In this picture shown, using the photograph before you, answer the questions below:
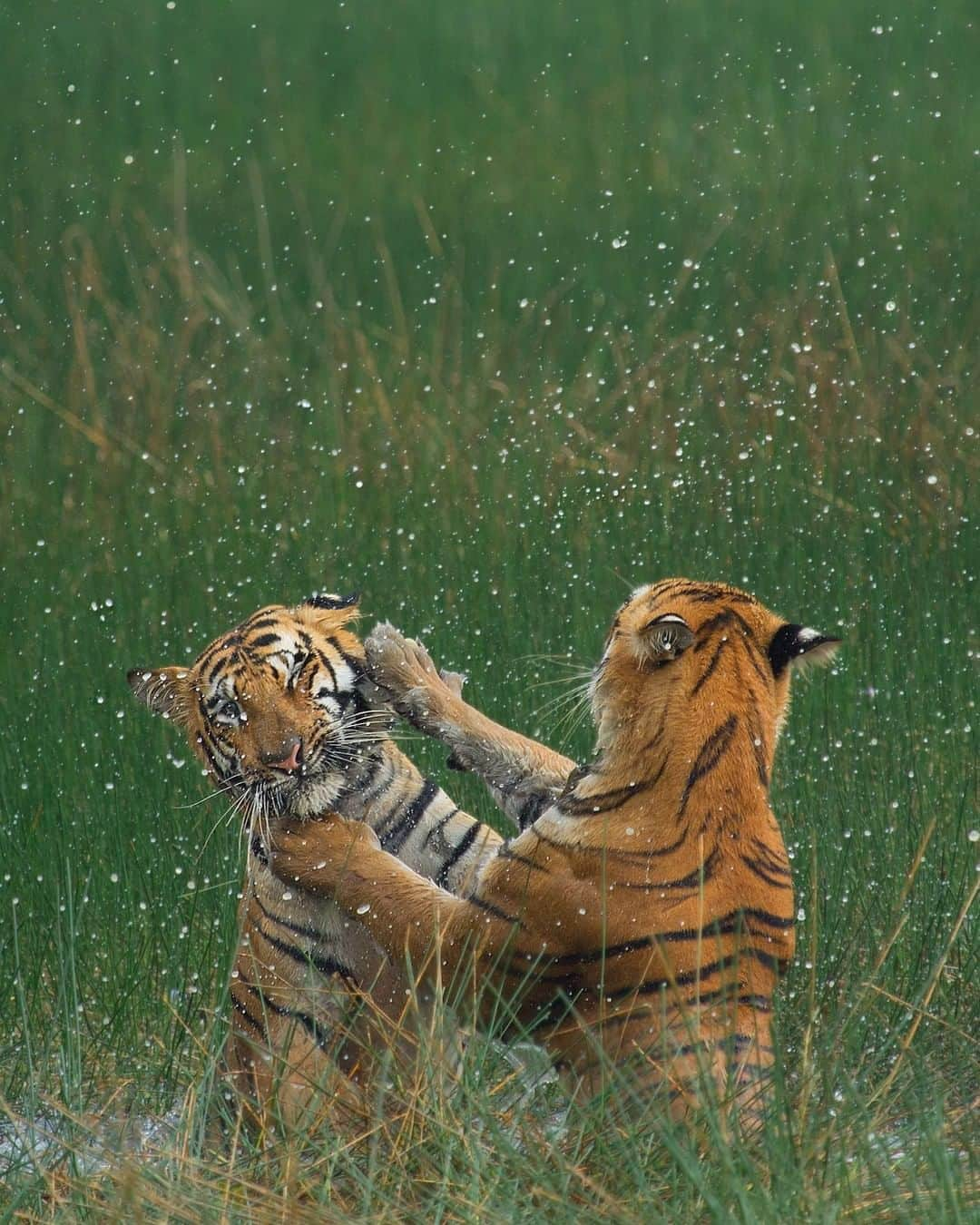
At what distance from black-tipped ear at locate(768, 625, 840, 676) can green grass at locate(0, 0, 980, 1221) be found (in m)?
0.50

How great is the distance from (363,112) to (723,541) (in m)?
6.12

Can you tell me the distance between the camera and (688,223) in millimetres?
9047

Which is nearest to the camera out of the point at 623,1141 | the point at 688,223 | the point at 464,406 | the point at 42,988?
the point at 623,1141

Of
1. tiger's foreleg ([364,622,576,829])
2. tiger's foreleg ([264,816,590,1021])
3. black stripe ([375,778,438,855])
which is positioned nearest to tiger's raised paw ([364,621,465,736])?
tiger's foreleg ([364,622,576,829])

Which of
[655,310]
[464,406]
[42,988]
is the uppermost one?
[655,310]

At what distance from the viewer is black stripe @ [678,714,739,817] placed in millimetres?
2918

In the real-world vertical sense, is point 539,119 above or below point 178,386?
above

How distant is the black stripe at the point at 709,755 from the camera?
2.92 metres

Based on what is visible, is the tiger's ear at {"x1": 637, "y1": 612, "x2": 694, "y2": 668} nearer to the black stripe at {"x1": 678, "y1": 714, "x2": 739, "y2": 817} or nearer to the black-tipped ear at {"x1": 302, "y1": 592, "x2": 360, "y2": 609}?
the black stripe at {"x1": 678, "y1": 714, "x2": 739, "y2": 817}

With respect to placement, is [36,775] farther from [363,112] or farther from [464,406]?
[363,112]

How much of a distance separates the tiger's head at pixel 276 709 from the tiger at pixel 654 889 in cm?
20

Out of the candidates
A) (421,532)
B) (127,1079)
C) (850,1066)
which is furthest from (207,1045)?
(421,532)

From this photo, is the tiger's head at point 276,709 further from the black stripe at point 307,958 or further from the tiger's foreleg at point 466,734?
the black stripe at point 307,958

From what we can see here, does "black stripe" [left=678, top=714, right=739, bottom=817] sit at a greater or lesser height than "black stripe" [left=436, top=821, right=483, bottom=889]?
greater
